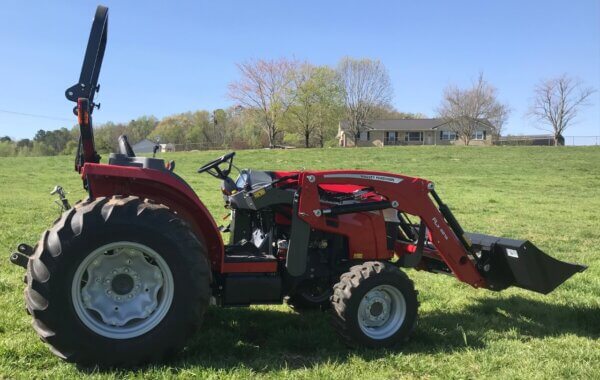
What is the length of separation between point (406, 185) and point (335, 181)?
683mm

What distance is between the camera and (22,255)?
4043mm

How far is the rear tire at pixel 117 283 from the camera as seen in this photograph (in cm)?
335

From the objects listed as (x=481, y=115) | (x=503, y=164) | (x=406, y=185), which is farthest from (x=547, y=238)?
(x=481, y=115)

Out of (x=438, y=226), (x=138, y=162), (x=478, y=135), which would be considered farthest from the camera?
(x=478, y=135)

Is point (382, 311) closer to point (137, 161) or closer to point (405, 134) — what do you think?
point (137, 161)

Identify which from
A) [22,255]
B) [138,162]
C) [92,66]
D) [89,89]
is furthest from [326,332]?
[92,66]

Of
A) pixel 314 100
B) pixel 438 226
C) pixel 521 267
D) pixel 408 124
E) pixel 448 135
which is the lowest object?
pixel 521 267

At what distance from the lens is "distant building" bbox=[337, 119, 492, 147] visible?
75438 millimetres

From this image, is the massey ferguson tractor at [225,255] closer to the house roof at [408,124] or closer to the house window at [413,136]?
the house roof at [408,124]

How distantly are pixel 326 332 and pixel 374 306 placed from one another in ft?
1.75

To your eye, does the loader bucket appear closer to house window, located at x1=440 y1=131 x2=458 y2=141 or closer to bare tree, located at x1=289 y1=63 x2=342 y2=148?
bare tree, located at x1=289 y1=63 x2=342 y2=148

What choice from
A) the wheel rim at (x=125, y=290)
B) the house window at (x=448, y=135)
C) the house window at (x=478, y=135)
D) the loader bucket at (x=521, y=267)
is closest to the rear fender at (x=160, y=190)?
the wheel rim at (x=125, y=290)

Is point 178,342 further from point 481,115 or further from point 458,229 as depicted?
point 481,115

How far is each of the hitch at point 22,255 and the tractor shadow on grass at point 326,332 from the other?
1403mm
